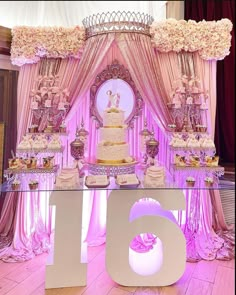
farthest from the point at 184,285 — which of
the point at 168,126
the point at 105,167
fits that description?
the point at 168,126

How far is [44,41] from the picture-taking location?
2.44 meters

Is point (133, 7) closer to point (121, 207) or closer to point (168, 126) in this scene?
point (168, 126)

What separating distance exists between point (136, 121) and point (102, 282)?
1511mm

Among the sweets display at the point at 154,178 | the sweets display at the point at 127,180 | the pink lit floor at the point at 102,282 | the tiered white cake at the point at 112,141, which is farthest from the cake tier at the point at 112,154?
the pink lit floor at the point at 102,282

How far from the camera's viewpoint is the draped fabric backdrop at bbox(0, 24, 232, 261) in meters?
2.41

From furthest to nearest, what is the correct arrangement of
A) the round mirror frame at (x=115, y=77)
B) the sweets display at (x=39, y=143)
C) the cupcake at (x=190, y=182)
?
the round mirror frame at (x=115, y=77), the sweets display at (x=39, y=143), the cupcake at (x=190, y=182)

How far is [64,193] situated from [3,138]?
3.40 ft

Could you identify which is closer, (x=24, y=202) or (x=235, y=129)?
(x=235, y=129)

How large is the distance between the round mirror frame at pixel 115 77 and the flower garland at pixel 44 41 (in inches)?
13.5

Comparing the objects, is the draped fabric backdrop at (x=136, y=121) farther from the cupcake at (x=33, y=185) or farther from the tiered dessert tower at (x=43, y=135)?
the cupcake at (x=33, y=185)

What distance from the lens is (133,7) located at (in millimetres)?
2221

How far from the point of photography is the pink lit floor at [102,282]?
1979 millimetres

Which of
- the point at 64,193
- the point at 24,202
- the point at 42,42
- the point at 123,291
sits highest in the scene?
the point at 42,42

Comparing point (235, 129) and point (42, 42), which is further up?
point (42, 42)
